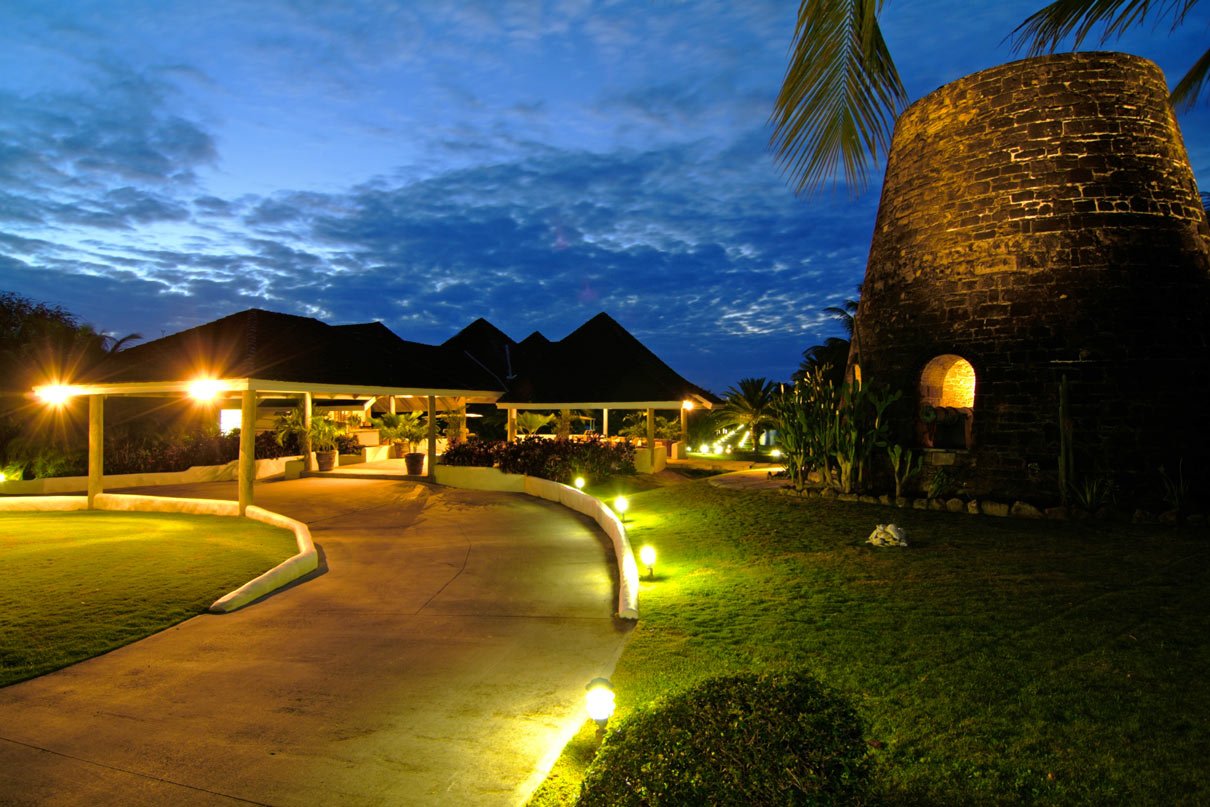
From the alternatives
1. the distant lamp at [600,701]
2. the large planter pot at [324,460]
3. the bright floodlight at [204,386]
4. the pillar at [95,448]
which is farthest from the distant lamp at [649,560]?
the large planter pot at [324,460]

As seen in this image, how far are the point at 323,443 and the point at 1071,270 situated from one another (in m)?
19.5

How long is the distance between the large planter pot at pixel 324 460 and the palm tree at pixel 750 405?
14.7 metres

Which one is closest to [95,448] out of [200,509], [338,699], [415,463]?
[200,509]

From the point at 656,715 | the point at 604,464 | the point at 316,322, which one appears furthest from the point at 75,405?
the point at 656,715

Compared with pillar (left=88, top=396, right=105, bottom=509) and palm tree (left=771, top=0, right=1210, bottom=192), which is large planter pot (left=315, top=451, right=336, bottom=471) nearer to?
pillar (left=88, top=396, right=105, bottom=509)

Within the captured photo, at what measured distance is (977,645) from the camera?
16.7 ft

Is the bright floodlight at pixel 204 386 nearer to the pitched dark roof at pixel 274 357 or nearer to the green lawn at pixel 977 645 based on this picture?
the pitched dark roof at pixel 274 357

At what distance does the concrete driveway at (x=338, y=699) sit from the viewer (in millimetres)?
3598

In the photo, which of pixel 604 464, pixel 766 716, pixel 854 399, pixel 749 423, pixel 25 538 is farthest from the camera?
pixel 749 423

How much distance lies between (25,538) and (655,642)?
10.5 meters

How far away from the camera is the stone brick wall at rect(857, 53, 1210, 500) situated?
991cm

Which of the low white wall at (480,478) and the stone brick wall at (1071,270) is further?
the low white wall at (480,478)

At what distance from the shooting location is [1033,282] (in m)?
10.4

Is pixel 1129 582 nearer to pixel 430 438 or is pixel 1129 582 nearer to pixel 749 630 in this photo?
pixel 749 630
